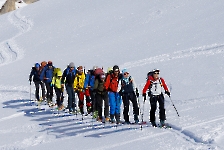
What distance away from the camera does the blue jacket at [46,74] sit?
16.6m

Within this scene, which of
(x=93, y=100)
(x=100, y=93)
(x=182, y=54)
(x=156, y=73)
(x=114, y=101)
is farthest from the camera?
(x=182, y=54)

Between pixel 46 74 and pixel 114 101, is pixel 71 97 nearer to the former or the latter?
pixel 46 74

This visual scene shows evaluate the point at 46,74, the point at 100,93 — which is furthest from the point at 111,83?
the point at 46,74

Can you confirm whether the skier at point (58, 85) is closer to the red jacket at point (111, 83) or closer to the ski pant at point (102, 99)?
the ski pant at point (102, 99)

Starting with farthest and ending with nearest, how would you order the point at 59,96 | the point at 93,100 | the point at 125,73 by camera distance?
1. the point at 59,96
2. the point at 93,100
3. the point at 125,73

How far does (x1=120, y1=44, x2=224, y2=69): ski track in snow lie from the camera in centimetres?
2283

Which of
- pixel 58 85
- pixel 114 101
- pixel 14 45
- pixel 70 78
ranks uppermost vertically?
pixel 14 45

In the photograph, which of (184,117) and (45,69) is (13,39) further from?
(184,117)

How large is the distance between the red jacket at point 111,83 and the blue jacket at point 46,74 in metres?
4.53

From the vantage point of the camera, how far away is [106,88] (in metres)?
12.6

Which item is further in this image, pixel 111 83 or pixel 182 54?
pixel 182 54

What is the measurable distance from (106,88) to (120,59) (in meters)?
13.1

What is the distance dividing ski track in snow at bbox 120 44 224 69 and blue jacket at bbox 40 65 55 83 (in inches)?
281

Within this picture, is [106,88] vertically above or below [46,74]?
below
